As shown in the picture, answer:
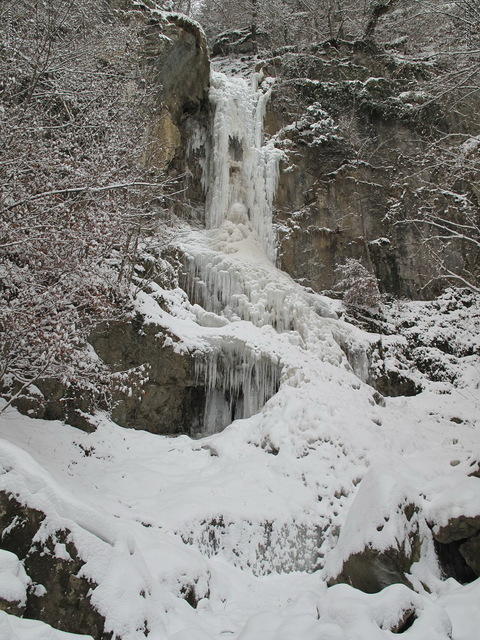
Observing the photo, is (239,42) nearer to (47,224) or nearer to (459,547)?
(47,224)

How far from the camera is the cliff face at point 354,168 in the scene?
1540cm

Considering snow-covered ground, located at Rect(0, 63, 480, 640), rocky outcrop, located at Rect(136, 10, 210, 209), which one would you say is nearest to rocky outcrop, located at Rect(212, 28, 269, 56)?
snow-covered ground, located at Rect(0, 63, 480, 640)

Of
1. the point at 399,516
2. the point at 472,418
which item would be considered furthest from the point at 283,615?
the point at 472,418

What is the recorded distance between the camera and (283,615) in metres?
4.14

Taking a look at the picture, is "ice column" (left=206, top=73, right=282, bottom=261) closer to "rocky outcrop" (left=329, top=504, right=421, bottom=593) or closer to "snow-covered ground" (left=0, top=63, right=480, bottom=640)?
"snow-covered ground" (left=0, top=63, right=480, bottom=640)

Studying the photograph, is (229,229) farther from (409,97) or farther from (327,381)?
(409,97)

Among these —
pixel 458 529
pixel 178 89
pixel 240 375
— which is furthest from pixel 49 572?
pixel 178 89

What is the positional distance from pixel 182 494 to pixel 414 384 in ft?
28.1

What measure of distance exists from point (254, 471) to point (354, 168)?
12109 millimetres

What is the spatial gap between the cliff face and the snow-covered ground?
3.87ft

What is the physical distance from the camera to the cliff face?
50.5ft

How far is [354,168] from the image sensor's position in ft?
53.9

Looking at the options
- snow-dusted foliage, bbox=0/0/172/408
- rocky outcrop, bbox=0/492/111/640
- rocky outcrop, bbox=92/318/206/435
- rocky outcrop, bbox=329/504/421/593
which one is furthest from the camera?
rocky outcrop, bbox=92/318/206/435

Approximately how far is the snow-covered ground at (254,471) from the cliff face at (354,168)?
118 centimetres
